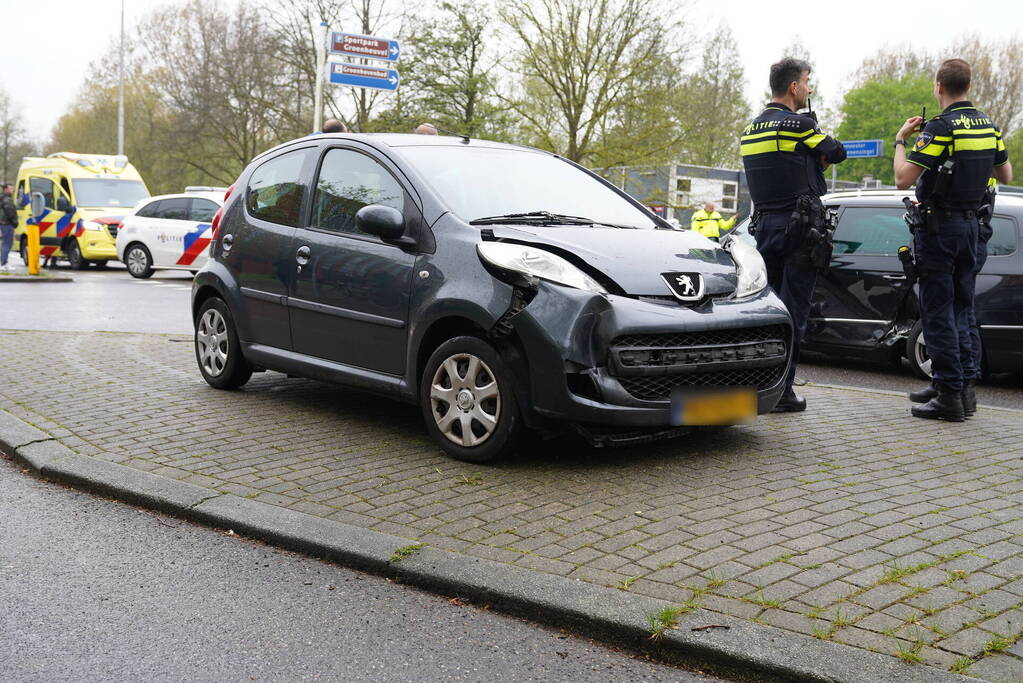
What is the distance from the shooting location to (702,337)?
504 centimetres

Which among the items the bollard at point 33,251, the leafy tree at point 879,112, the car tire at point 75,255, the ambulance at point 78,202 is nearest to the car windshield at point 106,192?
the ambulance at point 78,202

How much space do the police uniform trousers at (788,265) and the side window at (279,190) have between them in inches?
114

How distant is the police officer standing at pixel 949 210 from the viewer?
629 cm

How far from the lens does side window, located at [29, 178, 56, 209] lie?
24172 millimetres

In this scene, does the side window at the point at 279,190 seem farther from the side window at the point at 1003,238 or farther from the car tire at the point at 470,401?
the side window at the point at 1003,238

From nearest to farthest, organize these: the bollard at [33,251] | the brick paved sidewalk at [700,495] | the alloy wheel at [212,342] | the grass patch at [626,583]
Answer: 1. the brick paved sidewalk at [700,495]
2. the grass patch at [626,583]
3. the alloy wheel at [212,342]
4. the bollard at [33,251]

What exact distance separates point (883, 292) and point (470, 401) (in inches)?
199

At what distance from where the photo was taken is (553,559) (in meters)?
3.77

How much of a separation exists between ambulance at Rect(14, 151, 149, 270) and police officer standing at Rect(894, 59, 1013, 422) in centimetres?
1998

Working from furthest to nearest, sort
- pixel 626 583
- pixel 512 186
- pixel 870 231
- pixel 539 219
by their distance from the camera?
pixel 870 231 < pixel 512 186 < pixel 539 219 < pixel 626 583

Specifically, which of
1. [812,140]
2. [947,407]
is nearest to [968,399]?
[947,407]

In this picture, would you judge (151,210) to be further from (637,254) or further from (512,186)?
(637,254)

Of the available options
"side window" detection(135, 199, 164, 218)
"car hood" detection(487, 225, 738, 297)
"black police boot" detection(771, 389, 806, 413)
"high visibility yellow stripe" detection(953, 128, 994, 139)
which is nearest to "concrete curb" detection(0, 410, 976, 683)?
"car hood" detection(487, 225, 738, 297)

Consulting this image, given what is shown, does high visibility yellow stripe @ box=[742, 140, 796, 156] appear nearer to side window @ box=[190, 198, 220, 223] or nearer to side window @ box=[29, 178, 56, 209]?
side window @ box=[190, 198, 220, 223]
